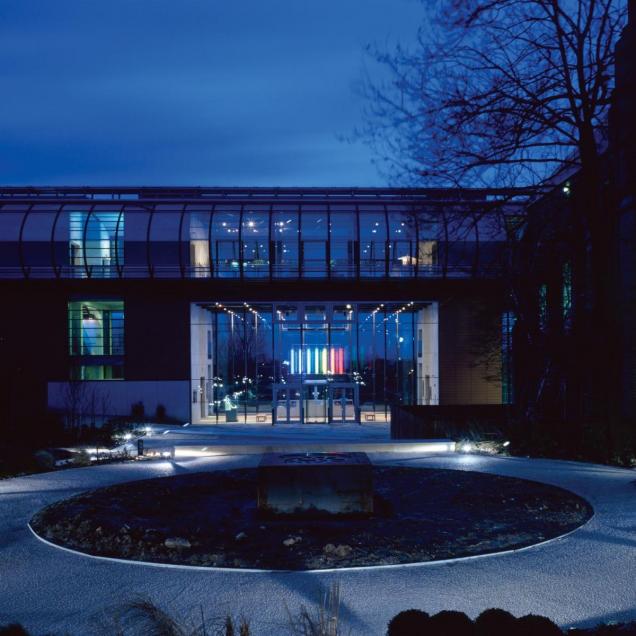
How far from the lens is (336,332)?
102 ft

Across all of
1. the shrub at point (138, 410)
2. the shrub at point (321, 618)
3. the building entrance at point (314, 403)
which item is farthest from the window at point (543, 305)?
the shrub at point (321, 618)

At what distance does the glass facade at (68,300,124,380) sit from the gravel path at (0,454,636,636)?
22.3 meters

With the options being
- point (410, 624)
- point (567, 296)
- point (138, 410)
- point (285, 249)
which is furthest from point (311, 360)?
point (410, 624)

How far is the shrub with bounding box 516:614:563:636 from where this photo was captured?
4039 millimetres

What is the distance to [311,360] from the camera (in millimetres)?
30969

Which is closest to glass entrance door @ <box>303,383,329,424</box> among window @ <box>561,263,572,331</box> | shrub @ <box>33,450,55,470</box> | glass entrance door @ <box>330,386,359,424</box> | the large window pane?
glass entrance door @ <box>330,386,359,424</box>

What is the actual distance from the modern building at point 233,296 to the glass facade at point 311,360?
0.10 m

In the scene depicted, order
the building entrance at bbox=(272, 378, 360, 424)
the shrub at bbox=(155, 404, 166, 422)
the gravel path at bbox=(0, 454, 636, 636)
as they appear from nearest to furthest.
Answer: the gravel path at bbox=(0, 454, 636, 636) < the shrub at bbox=(155, 404, 166, 422) < the building entrance at bbox=(272, 378, 360, 424)

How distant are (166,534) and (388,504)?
10.8ft

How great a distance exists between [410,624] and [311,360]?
26.8 meters

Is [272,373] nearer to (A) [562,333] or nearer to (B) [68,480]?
(A) [562,333]

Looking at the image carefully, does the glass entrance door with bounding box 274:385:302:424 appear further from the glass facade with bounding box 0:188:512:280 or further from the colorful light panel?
the glass facade with bounding box 0:188:512:280

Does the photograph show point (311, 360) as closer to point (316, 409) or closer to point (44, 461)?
point (316, 409)

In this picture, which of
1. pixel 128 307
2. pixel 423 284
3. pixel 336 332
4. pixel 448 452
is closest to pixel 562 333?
pixel 448 452
